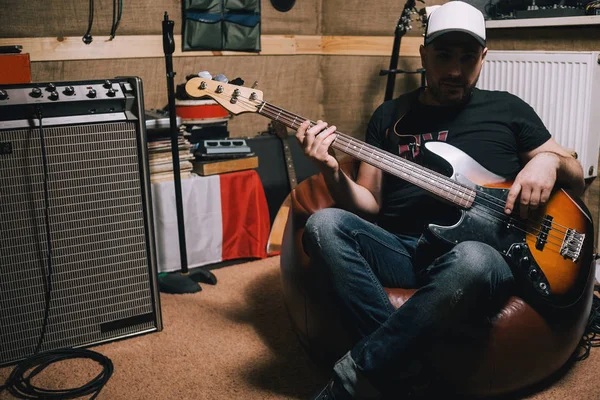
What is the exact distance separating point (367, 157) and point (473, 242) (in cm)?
36

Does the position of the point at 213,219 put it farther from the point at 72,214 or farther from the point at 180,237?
the point at 72,214

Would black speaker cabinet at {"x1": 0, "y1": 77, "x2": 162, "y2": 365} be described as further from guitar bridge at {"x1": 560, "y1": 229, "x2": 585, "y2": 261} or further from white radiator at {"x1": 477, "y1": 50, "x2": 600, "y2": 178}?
white radiator at {"x1": 477, "y1": 50, "x2": 600, "y2": 178}

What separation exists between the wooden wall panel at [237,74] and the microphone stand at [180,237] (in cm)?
46

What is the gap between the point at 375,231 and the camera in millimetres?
1694

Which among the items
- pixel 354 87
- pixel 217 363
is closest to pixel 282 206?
pixel 354 87

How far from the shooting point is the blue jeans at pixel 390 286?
1424 mm

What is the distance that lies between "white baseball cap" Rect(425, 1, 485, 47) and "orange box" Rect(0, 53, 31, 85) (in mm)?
1211

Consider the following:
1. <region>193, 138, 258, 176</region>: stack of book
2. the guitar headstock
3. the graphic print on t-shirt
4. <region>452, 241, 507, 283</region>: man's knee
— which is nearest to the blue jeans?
<region>452, 241, 507, 283</region>: man's knee

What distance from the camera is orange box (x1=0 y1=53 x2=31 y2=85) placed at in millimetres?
1805

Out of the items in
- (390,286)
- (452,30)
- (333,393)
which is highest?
(452,30)

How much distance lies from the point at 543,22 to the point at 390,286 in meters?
1.58

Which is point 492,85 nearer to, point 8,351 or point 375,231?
point 375,231

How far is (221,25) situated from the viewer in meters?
2.96

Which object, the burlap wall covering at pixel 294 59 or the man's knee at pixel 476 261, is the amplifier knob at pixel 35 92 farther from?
the man's knee at pixel 476 261
